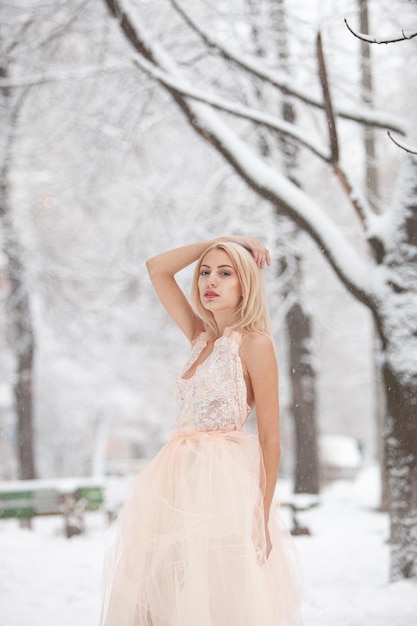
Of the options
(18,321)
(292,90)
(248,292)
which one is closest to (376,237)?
(292,90)

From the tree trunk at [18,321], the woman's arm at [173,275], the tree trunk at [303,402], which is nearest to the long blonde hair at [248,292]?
the woman's arm at [173,275]

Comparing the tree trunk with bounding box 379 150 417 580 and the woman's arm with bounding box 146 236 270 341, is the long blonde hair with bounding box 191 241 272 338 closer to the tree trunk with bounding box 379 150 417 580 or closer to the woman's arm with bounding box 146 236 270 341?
the woman's arm with bounding box 146 236 270 341

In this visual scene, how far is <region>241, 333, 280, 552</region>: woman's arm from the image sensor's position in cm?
227

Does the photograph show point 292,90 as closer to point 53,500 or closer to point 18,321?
point 53,500

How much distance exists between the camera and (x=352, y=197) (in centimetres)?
392

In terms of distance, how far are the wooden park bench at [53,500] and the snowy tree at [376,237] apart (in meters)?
3.58

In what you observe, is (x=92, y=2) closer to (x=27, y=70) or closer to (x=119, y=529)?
(x=27, y=70)

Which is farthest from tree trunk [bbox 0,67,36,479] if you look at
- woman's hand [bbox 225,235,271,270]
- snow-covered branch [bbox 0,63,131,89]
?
woman's hand [bbox 225,235,271,270]

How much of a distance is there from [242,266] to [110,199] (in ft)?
19.7

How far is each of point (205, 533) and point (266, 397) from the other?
458 mm

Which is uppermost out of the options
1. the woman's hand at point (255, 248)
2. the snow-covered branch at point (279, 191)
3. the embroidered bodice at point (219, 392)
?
the snow-covered branch at point (279, 191)

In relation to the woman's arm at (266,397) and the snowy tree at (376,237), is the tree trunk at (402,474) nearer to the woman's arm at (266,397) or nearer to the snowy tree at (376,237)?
the snowy tree at (376,237)

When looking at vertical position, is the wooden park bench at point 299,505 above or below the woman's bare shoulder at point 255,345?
below

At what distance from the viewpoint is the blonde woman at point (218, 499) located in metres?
2.19
